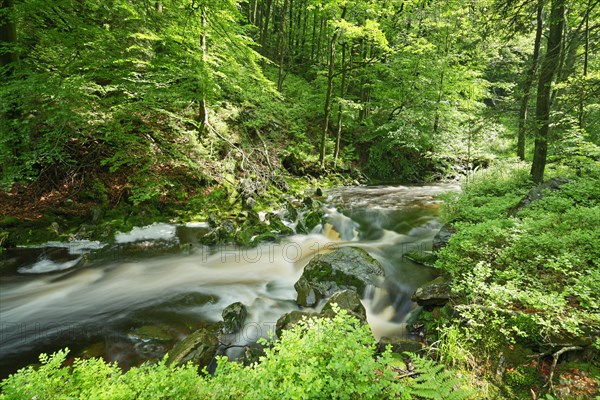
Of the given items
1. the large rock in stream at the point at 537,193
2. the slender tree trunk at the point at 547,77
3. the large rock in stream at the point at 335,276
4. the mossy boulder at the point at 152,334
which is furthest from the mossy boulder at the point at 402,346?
the slender tree trunk at the point at 547,77

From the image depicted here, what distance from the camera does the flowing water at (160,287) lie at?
4.73m

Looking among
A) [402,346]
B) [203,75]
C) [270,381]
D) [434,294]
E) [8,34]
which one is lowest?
[402,346]

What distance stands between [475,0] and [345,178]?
33.3 ft

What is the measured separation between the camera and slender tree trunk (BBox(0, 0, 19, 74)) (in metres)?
6.76

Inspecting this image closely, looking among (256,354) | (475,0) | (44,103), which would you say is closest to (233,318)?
Result: (256,354)

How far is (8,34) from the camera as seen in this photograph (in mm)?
7082

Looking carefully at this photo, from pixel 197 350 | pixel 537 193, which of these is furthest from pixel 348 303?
pixel 537 193

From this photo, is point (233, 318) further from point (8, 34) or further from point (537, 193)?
point (8, 34)

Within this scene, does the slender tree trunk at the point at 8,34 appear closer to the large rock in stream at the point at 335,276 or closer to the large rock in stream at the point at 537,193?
the large rock in stream at the point at 335,276

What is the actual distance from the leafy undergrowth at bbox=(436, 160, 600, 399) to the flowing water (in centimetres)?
150

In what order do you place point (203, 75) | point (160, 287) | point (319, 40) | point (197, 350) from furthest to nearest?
point (319, 40), point (203, 75), point (160, 287), point (197, 350)

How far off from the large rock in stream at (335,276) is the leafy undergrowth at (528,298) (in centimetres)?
159

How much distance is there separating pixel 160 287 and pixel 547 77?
9968 mm

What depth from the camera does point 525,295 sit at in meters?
3.32
